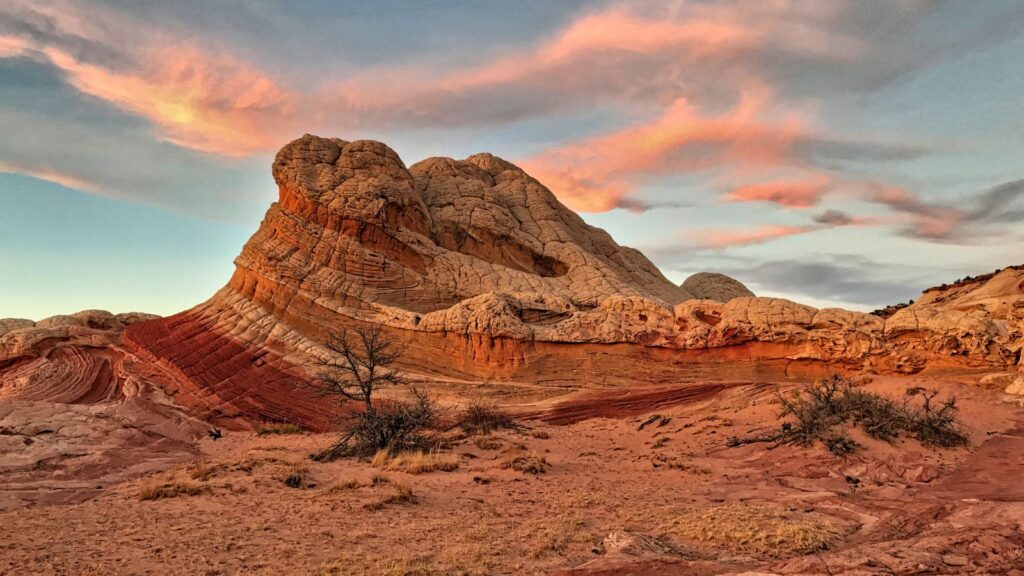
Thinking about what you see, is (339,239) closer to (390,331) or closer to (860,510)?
(390,331)

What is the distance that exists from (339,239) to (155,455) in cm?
1370

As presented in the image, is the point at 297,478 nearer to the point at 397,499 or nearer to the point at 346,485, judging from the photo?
the point at 346,485

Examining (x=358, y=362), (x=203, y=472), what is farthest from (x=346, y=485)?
(x=358, y=362)

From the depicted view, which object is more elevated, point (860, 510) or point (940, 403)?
point (940, 403)

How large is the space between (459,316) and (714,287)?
73.6 feet

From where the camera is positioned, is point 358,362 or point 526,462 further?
point 358,362

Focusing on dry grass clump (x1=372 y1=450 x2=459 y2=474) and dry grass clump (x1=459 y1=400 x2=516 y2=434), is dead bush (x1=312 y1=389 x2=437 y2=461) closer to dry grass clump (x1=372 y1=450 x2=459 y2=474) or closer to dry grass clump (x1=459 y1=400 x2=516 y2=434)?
dry grass clump (x1=372 y1=450 x2=459 y2=474)

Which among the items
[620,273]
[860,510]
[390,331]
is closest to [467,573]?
[860,510]

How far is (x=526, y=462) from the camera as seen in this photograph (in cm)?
1240

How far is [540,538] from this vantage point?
732cm

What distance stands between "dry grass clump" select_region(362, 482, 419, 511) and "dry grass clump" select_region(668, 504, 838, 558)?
13.4 ft

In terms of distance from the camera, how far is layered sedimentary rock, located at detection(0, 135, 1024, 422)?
1973 centimetres

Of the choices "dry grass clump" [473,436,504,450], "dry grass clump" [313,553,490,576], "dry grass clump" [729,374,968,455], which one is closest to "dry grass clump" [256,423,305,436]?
"dry grass clump" [473,436,504,450]

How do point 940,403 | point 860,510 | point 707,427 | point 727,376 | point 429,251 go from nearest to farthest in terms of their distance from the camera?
point 860,510 → point 940,403 → point 707,427 → point 727,376 → point 429,251
